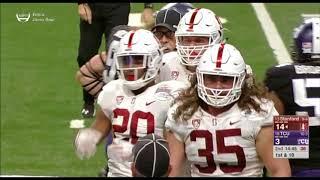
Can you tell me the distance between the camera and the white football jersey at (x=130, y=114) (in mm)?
5652

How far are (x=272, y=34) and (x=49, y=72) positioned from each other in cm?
378

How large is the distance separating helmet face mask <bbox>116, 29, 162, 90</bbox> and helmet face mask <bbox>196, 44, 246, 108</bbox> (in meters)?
0.56

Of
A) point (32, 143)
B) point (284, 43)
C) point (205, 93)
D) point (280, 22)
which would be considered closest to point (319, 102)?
point (205, 93)

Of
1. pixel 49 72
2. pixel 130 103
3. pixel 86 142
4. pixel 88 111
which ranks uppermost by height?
pixel 130 103

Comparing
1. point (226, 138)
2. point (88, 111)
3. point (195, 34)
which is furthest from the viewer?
point (88, 111)

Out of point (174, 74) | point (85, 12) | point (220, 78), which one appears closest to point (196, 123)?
point (220, 78)

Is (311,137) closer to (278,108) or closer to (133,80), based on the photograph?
Answer: (278,108)

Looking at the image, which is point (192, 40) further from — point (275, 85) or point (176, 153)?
point (176, 153)

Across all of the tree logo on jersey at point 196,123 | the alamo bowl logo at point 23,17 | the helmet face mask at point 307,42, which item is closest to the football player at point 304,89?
the helmet face mask at point 307,42

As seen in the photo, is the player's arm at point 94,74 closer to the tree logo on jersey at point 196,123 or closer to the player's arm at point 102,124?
the player's arm at point 102,124

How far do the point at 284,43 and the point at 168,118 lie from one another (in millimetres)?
8561

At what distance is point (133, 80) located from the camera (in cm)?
575

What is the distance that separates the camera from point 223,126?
5152 mm

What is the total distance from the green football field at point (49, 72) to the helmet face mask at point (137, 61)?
2578 mm
